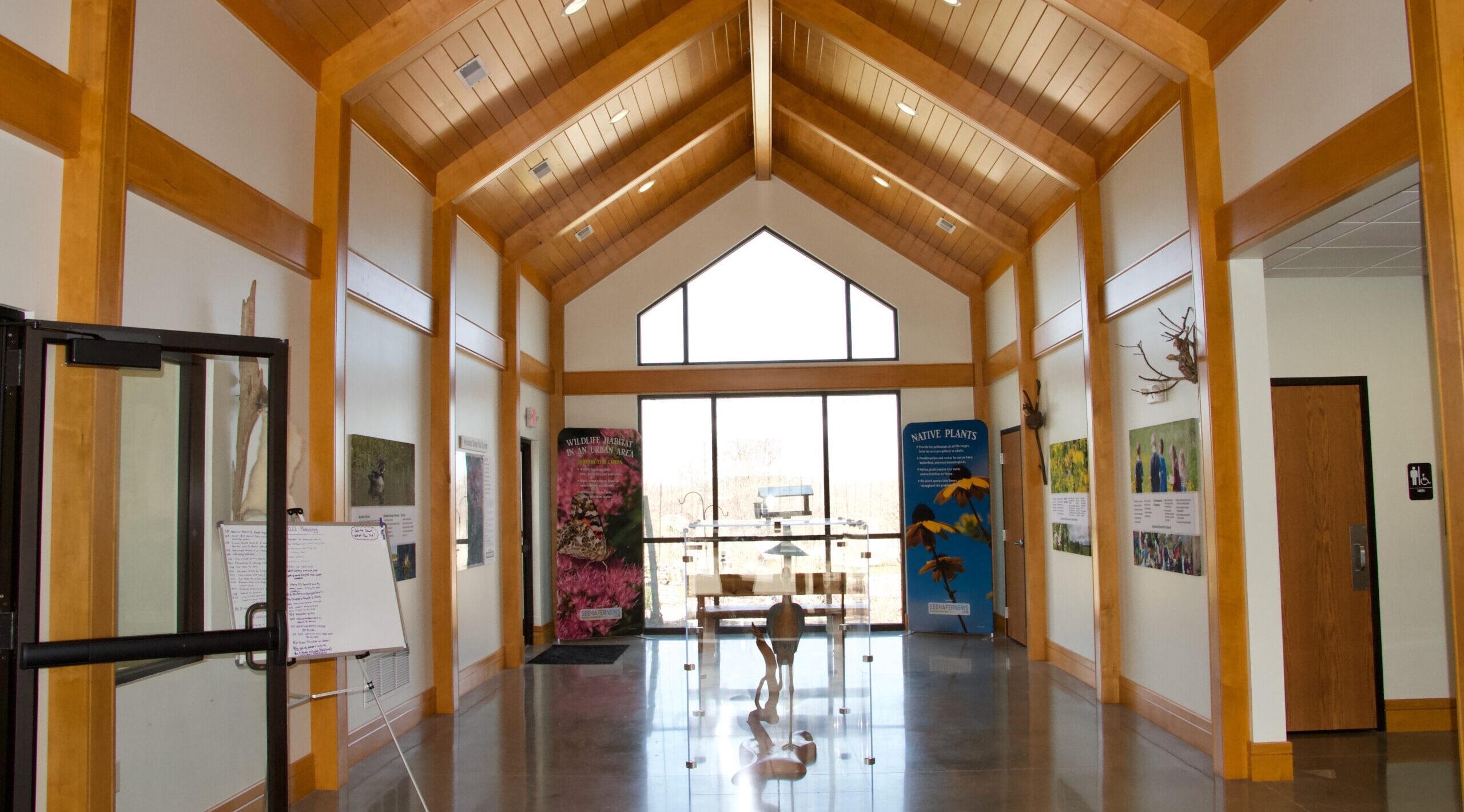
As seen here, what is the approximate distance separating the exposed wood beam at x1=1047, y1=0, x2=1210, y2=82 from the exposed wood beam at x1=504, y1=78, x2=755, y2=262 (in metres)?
3.71

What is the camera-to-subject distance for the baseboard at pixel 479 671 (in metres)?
7.17

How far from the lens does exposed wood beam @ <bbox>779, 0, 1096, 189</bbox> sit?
646 cm

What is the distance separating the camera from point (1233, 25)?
479 centimetres

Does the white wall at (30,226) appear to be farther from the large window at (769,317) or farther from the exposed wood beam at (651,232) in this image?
the large window at (769,317)

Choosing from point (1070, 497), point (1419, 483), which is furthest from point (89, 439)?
point (1419, 483)

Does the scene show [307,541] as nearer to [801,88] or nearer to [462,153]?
[462,153]

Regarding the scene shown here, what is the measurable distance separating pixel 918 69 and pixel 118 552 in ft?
17.1

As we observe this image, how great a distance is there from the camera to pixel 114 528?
3.23 metres

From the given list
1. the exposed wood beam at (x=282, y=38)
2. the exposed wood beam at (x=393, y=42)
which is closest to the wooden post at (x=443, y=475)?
the exposed wood beam at (x=393, y=42)

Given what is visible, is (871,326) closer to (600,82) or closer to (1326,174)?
(600,82)

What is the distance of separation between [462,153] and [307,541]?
142 inches

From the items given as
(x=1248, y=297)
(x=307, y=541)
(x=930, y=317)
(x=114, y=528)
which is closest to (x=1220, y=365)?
(x=1248, y=297)

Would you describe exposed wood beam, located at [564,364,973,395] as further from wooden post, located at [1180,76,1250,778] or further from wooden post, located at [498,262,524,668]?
wooden post, located at [1180,76,1250,778]

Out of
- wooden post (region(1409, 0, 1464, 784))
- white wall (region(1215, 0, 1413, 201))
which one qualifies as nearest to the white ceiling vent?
white wall (region(1215, 0, 1413, 201))
